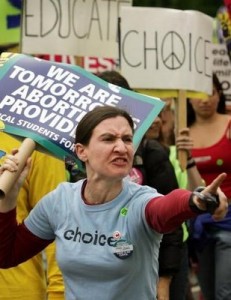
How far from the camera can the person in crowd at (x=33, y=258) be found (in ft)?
16.0

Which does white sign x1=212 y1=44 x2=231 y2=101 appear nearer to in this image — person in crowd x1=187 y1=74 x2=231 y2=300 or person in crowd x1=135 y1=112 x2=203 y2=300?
person in crowd x1=187 y1=74 x2=231 y2=300

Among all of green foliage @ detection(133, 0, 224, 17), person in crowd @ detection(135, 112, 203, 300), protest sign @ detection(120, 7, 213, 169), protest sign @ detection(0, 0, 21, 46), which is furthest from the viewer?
green foliage @ detection(133, 0, 224, 17)

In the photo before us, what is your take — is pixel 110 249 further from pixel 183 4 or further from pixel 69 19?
pixel 183 4

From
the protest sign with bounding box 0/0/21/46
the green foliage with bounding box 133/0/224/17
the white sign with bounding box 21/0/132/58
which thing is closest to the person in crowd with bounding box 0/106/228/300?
the protest sign with bounding box 0/0/21/46

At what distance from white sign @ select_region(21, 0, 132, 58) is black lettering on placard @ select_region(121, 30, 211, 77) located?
0.12 metres

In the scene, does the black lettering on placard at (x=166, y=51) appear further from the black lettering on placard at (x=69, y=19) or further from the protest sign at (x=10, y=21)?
the protest sign at (x=10, y=21)

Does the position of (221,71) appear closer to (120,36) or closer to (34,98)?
(120,36)

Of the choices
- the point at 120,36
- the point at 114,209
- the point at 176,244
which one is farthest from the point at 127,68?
the point at 114,209

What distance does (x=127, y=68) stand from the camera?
740 centimetres

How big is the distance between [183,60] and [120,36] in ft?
1.47

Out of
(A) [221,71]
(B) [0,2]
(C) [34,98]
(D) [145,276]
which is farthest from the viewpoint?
(A) [221,71]

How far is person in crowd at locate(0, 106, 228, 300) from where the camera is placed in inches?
160

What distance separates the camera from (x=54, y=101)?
15.2 ft

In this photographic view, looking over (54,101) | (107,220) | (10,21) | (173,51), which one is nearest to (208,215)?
(173,51)
